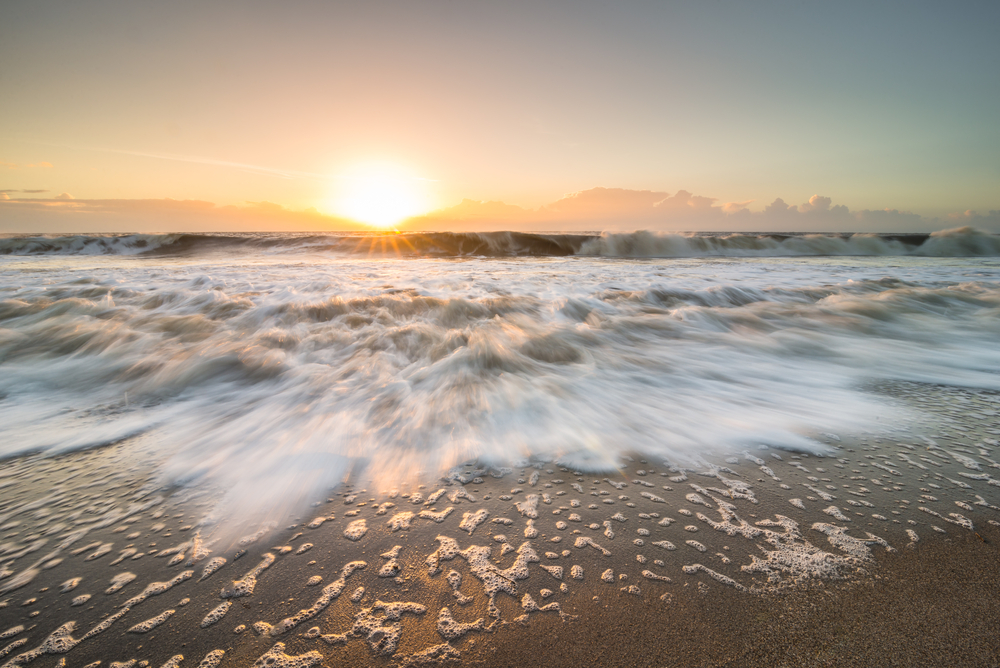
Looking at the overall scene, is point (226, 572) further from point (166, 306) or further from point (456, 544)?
point (166, 306)

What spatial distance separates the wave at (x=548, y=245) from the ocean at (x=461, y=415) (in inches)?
588

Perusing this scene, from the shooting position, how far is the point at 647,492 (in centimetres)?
181

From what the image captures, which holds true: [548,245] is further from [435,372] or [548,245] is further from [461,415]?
[461,415]

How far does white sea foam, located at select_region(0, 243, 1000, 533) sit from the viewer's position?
89.7 inches

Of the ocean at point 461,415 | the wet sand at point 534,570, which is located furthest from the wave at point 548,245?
the wet sand at point 534,570

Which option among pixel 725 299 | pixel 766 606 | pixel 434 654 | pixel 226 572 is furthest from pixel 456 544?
pixel 725 299

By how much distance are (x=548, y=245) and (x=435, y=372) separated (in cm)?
1916

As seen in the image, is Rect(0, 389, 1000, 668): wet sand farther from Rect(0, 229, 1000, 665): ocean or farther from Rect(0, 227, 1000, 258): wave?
Rect(0, 227, 1000, 258): wave

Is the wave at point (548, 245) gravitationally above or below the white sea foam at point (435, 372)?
above

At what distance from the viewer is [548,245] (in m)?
21.6

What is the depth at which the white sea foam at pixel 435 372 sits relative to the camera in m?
2.28

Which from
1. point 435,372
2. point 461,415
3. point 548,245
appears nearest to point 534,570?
point 461,415

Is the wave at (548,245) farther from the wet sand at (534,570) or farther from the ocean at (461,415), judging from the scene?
the wet sand at (534,570)

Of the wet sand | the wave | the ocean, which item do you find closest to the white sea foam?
the ocean
